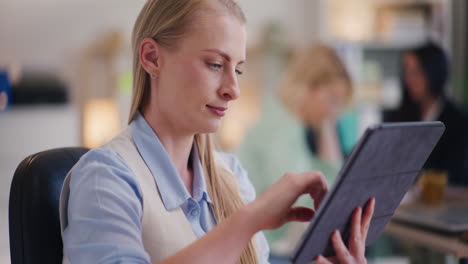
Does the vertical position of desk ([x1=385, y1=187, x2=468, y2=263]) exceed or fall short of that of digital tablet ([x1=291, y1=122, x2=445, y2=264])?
it falls short

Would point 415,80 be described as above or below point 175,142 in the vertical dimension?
below

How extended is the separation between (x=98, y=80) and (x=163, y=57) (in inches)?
128

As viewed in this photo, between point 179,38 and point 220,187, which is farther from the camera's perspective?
point 220,187

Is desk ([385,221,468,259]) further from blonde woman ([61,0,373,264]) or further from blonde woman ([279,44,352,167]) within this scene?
blonde woman ([279,44,352,167])

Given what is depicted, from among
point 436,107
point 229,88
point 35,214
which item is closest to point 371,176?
point 229,88

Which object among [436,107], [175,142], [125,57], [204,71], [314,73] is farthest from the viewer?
[125,57]

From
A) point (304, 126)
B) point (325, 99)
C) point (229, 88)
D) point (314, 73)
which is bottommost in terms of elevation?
point (304, 126)

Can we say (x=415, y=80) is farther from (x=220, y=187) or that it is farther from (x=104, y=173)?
(x=104, y=173)

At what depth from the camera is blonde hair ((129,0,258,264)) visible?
112 cm

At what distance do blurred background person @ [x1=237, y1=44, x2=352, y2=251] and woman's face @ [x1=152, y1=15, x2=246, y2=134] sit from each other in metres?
2.06

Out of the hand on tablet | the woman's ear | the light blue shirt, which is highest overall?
the woman's ear

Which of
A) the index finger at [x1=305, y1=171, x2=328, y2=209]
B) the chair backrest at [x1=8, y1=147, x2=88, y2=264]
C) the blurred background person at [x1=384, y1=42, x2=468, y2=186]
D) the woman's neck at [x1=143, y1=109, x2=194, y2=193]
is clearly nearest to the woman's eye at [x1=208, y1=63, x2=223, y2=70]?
the woman's neck at [x1=143, y1=109, x2=194, y2=193]

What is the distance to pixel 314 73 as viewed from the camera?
3.19 m

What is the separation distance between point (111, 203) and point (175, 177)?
0.18m
